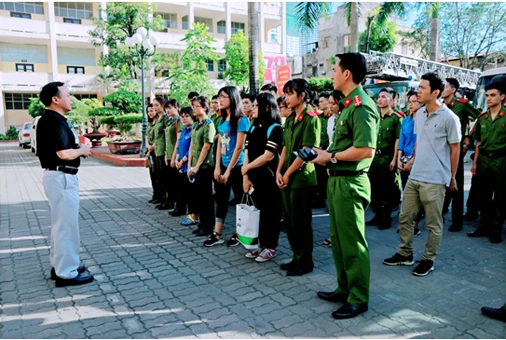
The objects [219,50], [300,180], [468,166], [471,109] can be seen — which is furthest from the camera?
[219,50]

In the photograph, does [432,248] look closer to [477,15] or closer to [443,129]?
[443,129]

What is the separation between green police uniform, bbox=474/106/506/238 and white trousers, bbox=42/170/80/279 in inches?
191

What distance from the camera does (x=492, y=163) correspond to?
5.08 meters

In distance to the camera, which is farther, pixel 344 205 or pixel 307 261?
pixel 307 261

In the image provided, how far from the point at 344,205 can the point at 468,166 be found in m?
10.3

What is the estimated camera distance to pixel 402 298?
3459 mm

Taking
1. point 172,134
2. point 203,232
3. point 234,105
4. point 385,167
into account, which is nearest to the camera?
point 234,105

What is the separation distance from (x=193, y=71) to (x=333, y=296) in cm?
1632

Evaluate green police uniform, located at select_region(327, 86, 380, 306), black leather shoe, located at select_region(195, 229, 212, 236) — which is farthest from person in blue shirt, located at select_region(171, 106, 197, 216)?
green police uniform, located at select_region(327, 86, 380, 306)

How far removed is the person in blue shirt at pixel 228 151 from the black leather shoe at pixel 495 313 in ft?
9.16

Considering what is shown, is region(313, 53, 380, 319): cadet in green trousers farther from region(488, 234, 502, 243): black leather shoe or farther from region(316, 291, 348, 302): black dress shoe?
region(488, 234, 502, 243): black leather shoe

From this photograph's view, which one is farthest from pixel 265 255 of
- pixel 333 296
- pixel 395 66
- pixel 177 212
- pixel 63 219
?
pixel 395 66

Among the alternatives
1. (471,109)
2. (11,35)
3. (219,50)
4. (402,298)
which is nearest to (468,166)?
(471,109)

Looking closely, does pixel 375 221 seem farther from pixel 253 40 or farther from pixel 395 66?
pixel 395 66
